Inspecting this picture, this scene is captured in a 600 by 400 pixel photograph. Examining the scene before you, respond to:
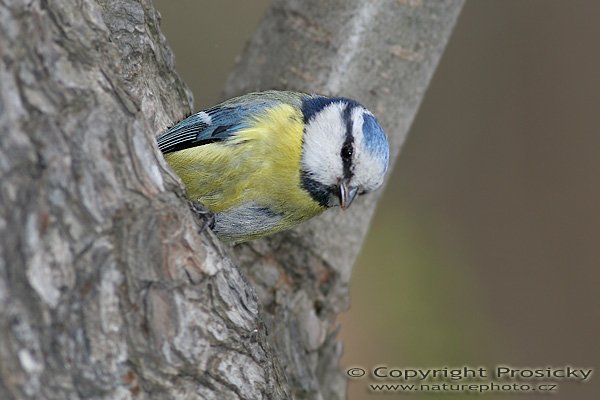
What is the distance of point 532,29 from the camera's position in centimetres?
447

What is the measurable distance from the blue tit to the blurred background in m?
1.89

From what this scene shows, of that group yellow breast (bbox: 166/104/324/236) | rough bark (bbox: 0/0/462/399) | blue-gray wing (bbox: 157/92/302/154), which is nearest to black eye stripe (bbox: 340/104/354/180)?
yellow breast (bbox: 166/104/324/236)

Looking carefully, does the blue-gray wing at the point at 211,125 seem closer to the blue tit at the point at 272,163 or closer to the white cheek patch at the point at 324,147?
the blue tit at the point at 272,163

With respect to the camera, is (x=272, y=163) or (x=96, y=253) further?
(x=272, y=163)

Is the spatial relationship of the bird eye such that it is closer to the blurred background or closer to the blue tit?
the blue tit

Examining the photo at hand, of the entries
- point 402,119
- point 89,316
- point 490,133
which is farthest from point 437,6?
point 490,133

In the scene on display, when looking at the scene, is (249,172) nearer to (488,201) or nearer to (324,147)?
(324,147)

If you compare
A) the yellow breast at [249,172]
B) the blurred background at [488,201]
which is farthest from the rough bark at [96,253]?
the blurred background at [488,201]

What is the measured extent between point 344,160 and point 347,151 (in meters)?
0.03

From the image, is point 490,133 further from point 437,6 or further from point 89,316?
point 89,316

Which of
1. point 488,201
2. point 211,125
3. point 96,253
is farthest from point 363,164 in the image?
point 488,201

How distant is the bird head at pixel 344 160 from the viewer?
7.56 feet

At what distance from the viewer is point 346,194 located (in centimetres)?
231

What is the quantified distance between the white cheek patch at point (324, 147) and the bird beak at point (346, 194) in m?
0.03
